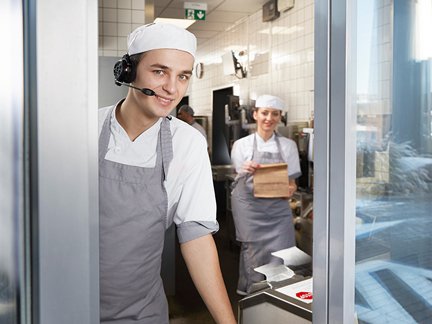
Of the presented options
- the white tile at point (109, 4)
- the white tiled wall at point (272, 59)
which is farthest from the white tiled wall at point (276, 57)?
the white tile at point (109, 4)

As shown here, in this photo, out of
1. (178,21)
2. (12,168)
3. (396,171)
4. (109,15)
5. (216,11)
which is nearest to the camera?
(12,168)

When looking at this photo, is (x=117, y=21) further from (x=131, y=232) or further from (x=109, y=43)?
(x=131, y=232)

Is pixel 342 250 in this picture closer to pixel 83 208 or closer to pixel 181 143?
pixel 83 208

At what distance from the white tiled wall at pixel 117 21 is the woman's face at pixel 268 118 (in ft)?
4.62

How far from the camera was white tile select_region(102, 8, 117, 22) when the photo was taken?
2127mm

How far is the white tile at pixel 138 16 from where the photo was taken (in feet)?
7.37

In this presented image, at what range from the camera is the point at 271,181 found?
3.23 m

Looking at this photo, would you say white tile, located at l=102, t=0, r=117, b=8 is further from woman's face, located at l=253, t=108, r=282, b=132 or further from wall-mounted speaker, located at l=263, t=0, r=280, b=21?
wall-mounted speaker, located at l=263, t=0, r=280, b=21

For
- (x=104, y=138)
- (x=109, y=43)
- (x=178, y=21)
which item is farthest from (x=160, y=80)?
(x=178, y=21)

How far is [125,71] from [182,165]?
0.93 ft

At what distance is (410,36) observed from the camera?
1.00 m

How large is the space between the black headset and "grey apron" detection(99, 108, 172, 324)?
0.33 feet

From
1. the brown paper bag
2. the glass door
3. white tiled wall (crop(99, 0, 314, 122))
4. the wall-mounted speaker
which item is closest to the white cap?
white tiled wall (crop(99, 0, 314, 122))

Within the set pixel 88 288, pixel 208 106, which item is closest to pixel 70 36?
pixel 88 288
